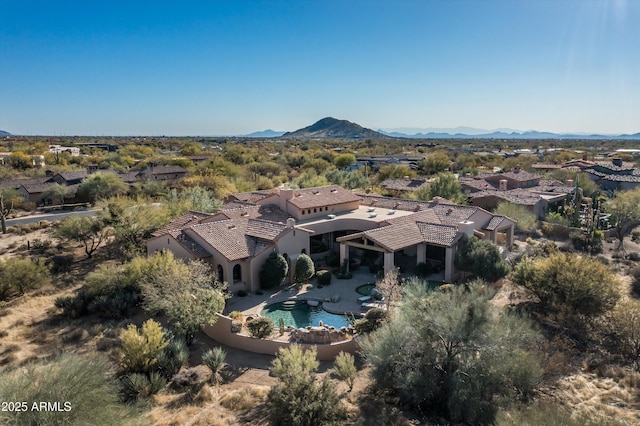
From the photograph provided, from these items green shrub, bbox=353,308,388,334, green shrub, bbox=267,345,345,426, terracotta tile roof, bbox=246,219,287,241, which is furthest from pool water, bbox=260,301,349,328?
green shrub, bbox=267,345,345,426

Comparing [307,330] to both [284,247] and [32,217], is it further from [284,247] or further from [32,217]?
[32,217]

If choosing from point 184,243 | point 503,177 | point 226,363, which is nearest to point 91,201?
point 184,243

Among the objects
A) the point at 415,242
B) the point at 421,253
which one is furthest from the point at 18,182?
the point at 421,253

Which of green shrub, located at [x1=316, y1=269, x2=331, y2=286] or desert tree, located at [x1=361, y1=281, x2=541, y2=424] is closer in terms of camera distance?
desert tree, located at [x1=361, y1=281, x2=541, y2=424]

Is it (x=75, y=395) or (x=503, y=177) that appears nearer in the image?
(x=75, y=395)

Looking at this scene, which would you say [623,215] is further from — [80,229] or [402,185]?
[80,229]

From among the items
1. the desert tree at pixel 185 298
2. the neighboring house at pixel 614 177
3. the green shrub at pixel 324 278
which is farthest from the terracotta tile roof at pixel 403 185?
the desert tree at pixel 185 298

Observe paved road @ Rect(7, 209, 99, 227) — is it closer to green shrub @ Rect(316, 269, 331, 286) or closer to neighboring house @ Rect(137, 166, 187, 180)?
neighboring house @ Rect(137, 166, 187, 180)
